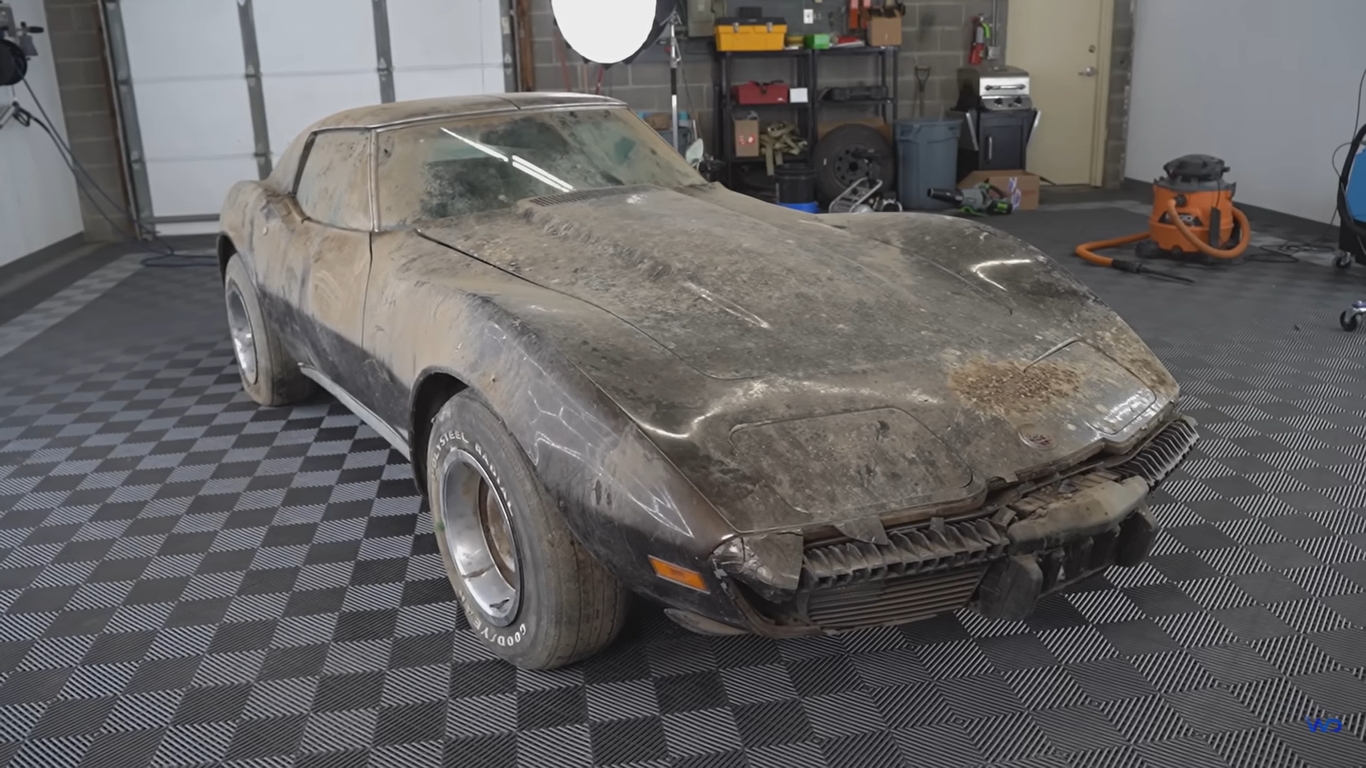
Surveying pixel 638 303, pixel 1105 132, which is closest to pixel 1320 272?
pixel 1105 132

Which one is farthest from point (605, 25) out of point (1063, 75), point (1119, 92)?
point (1119, 92)

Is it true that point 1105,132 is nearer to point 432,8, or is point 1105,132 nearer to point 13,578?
point 432,8

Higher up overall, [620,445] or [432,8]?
[432,8]

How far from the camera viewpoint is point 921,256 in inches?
102

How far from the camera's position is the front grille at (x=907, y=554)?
1583 millimetres

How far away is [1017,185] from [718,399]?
742 centimetres

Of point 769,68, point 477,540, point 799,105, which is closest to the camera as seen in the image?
point 477,540

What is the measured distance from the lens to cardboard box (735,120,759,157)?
27.5 ft

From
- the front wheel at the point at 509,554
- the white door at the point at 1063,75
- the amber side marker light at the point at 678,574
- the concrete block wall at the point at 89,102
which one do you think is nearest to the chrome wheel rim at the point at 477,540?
the front wheel at the point at 509,554

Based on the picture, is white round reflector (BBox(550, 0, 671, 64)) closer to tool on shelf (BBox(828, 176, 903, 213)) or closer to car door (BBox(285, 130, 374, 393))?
car door (BBox(285, 130, 374, 393))

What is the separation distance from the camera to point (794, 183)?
7918 millimetres

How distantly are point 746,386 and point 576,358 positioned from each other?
1.07ft

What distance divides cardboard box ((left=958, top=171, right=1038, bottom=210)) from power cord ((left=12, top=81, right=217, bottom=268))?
20.8 feet

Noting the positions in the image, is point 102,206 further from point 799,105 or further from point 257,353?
point 799,105
